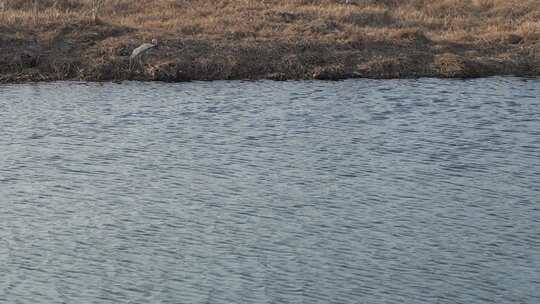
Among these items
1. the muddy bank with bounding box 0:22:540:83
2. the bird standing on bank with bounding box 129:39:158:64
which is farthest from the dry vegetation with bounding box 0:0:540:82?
the bird standing on bank with bounding box 129:39:158:64

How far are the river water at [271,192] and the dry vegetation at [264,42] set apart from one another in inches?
38.2

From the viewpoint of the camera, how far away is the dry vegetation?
103 ft

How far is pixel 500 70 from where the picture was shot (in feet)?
104

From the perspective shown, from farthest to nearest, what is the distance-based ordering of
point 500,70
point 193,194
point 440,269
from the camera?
point 500,70, point 193,194, point 440,269

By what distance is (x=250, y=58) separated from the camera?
1255 inches

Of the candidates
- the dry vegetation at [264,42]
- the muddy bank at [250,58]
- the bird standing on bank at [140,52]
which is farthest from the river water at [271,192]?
the bird standing on bank at [140,52]

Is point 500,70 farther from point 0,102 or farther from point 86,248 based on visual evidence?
point 86,248

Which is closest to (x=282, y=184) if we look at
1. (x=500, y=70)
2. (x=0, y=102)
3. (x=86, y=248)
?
(x=86, y=248)

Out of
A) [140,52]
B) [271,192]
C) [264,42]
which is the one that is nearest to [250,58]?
[264,42]

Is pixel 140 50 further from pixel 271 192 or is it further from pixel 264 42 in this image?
pixel 271 192

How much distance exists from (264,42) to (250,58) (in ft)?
3.80

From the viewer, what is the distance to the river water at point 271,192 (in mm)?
15711

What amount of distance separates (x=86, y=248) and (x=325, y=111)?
38.0 feet

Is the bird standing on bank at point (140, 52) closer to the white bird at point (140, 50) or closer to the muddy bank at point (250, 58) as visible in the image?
the white bird at point (140, 50)
